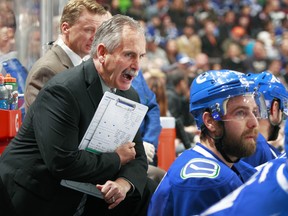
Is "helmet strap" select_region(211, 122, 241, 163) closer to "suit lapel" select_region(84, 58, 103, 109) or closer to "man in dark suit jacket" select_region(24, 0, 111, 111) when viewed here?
"suit lapel" select_region(84, 58, 103, 109)

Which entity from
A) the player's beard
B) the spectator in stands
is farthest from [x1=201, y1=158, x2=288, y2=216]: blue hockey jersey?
the spectator in stands

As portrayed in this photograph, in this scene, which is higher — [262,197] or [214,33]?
[262,197]

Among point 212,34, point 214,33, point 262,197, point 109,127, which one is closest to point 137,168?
point 109,127

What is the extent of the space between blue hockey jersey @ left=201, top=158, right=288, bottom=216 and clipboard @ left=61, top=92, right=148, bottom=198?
1337mm

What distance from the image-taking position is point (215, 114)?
11.4 feet

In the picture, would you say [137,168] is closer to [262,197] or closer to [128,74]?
[128,74]

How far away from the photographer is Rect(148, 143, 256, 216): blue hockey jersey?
3090 mm

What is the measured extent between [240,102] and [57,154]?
2.91 feet

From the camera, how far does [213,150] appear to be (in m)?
3.40

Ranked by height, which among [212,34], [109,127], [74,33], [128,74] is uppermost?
[74,33]

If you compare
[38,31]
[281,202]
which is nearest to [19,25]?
[38,31]

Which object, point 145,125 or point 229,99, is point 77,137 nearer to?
point 229,99

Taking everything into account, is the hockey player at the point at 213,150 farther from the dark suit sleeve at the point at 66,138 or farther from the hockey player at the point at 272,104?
the hockey player at the point at 272,104

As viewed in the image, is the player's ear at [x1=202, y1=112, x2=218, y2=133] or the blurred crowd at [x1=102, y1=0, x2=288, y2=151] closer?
the player's ear at [x1=202, y1=112, x2=218, y2=133]
